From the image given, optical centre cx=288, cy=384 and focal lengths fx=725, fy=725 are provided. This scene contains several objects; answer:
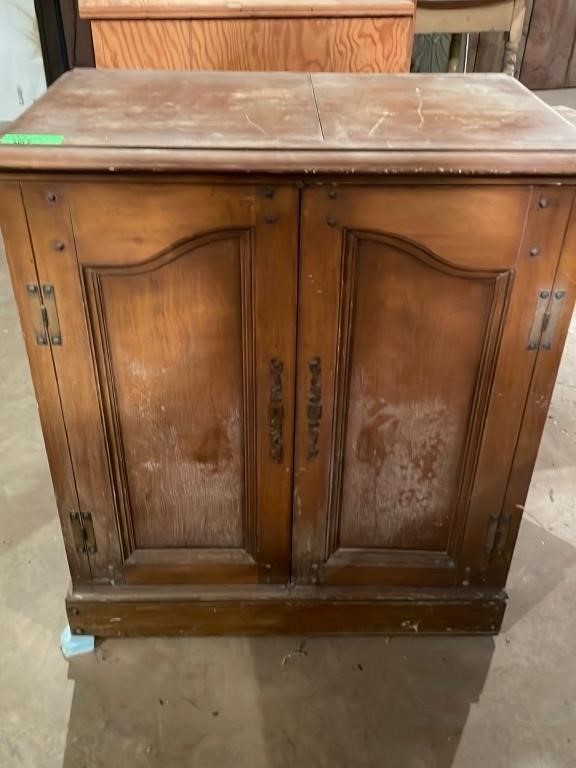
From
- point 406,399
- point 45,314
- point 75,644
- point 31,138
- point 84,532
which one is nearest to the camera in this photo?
point 31,138

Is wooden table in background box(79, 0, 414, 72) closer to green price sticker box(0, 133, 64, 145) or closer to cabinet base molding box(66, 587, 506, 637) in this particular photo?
green price sticker box(0, 133, 64, 145)

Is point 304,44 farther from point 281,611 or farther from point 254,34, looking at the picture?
point 281,611

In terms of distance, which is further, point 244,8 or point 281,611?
point 244,8

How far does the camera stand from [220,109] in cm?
112

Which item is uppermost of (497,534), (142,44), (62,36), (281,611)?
(142,44)

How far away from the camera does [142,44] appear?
1.71 m

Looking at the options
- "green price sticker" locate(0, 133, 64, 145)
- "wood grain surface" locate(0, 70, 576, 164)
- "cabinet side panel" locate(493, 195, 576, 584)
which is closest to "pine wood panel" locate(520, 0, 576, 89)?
"wood grain surface" locate(0, 70, 576, 164)

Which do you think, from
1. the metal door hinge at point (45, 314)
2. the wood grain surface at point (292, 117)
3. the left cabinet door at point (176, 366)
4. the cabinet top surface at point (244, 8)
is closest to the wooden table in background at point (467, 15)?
the cabinet top surface at point (244, 8)

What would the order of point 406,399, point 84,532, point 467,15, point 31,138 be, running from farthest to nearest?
point 467,15, point 84,532, point 406,399, point 31,138

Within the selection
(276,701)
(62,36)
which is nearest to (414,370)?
(276,701)

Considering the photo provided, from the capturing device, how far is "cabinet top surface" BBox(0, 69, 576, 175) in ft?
3.07

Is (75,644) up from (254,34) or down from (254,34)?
down

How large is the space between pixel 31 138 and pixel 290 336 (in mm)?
446

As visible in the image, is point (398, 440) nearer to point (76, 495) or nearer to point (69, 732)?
point (76, 495)
